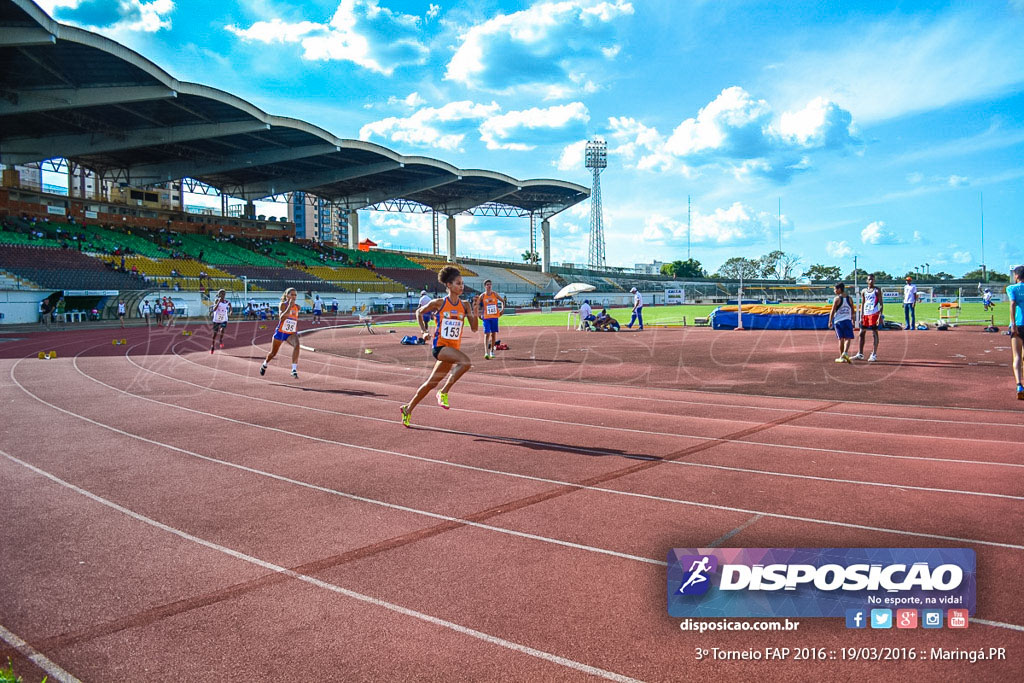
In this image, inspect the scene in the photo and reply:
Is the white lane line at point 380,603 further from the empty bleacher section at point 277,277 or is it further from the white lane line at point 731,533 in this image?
the empty bleacher section at point 277,277

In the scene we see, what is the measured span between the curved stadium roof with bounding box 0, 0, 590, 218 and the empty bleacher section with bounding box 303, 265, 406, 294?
9424mm

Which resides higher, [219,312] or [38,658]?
[219,312]

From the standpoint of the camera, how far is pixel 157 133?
48.0m

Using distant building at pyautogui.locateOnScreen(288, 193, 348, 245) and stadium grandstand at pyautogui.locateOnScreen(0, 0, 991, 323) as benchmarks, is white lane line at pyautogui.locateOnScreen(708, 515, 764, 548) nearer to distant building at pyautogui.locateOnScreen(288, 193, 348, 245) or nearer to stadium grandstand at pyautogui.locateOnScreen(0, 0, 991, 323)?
stadium grandstand at pyautogui.locateOnScreen(0, 0, 991, 323)

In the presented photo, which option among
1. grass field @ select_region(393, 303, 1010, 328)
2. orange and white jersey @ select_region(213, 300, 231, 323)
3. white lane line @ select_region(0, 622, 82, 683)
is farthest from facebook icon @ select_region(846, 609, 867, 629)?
grass field @ select_region(393, 303, 1010, 328)

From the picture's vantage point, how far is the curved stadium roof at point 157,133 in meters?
Result: 34.2

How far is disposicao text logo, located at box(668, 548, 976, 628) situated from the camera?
3372 millimetres

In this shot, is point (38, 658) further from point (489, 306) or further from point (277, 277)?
point (277, 277)

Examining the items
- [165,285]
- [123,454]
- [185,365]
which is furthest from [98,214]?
[123,454]

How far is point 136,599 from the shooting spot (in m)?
3.67

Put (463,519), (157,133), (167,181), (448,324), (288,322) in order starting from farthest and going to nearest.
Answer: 1. (167,181)
2. (157,133)
3. (288,322)
4. (448,324)
5. (463,519)

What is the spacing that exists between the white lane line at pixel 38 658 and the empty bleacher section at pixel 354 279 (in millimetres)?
60200

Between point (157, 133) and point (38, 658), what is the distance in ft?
181

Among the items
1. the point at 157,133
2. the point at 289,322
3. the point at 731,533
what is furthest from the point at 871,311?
the point at 157,133
